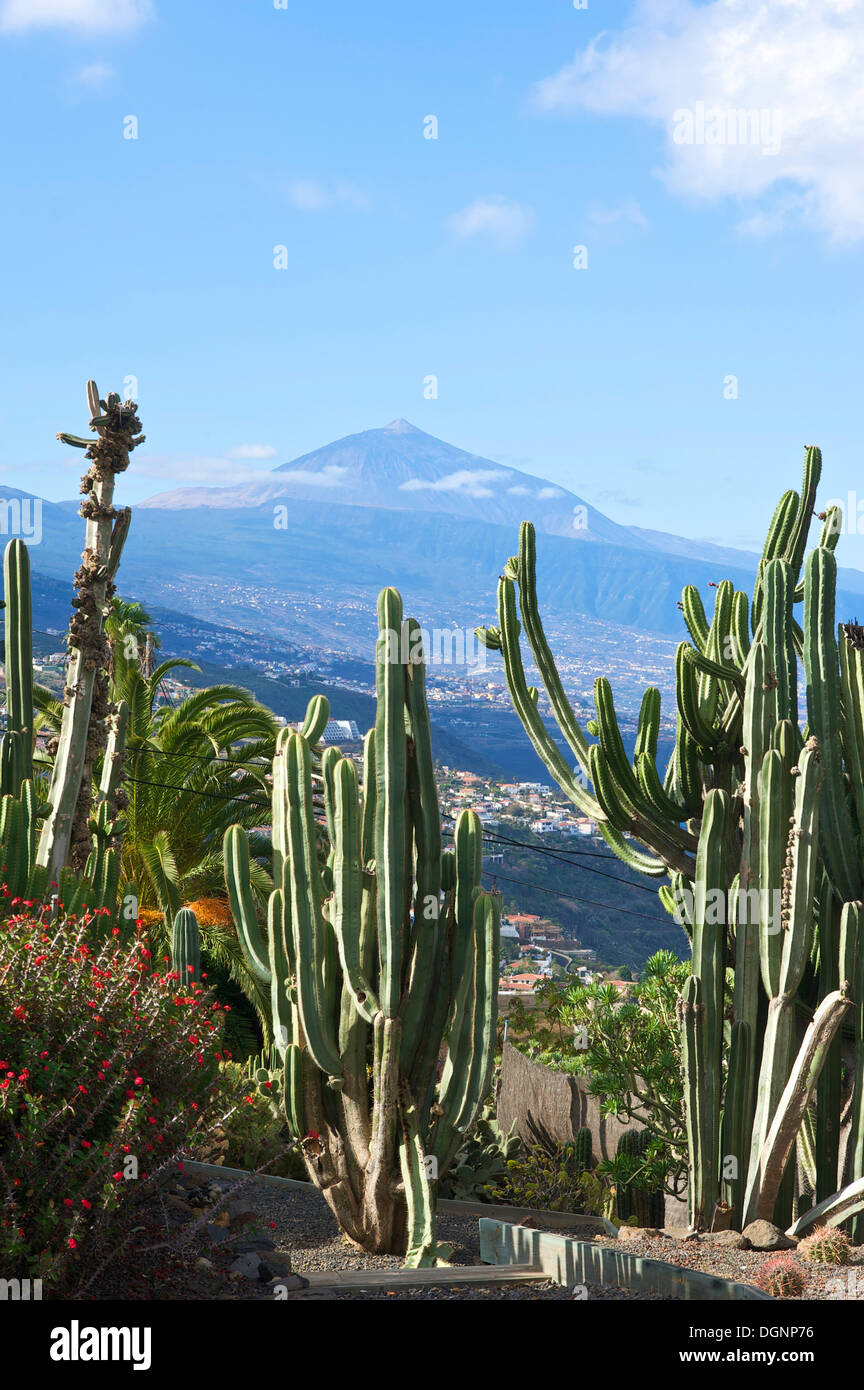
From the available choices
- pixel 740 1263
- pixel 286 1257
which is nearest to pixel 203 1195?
pixel 286 1257

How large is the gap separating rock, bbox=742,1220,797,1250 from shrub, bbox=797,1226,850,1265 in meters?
0.24

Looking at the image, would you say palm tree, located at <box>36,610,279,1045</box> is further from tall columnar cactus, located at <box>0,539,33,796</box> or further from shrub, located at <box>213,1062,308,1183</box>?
tall columnar cactus, located at <box>0,539,33,796</box>

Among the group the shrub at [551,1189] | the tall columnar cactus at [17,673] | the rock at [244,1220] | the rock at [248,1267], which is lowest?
the shrub at [551,1189]

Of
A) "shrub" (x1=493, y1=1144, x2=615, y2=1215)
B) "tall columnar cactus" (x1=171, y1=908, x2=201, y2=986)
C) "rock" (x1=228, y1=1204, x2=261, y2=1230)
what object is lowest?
"shrub" (x1=493, y1=1144, x2=615, y2=1215)

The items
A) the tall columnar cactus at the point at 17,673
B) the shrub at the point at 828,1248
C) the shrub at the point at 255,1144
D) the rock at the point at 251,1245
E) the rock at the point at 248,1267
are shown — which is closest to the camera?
the rock at the point at 248,1267

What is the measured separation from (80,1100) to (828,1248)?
378 cm

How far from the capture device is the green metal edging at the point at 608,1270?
16.6 feet

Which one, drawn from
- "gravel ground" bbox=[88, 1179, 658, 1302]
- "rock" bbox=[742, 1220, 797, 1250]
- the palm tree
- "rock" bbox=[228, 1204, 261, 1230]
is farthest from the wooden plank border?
the palm tree

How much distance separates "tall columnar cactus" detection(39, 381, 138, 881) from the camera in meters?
7.92

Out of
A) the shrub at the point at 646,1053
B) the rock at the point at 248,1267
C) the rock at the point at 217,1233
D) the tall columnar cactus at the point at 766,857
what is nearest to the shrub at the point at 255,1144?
the rock at the point at 217,1233

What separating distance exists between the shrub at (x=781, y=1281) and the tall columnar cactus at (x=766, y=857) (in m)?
1.13

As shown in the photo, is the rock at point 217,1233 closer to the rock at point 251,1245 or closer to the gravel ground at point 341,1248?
the rock at point 251,1245
